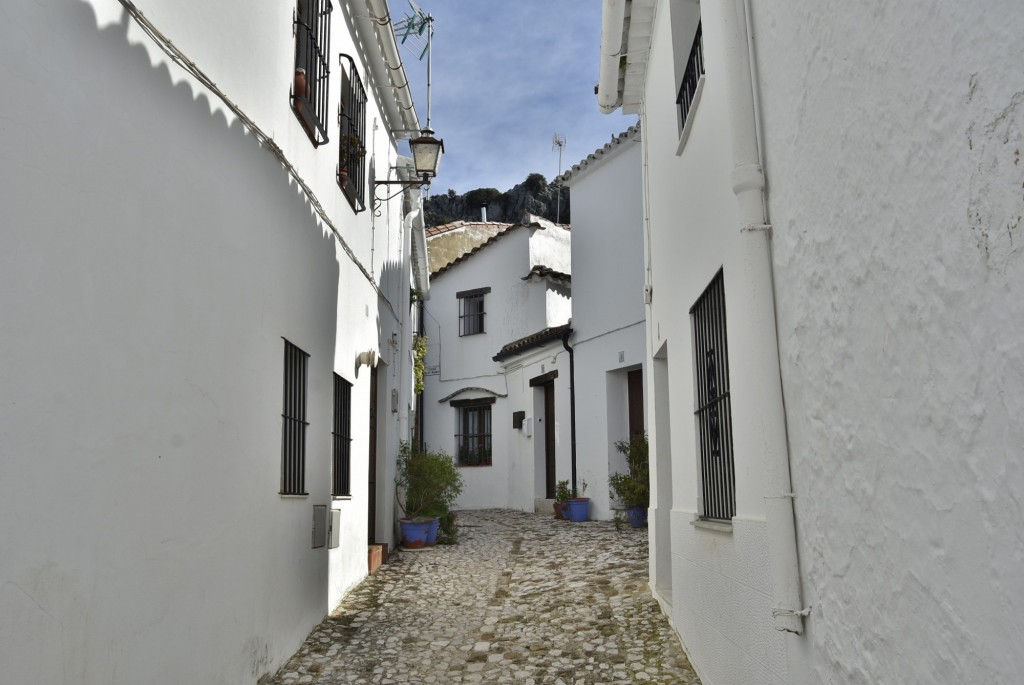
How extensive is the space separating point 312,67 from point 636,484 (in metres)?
7.71

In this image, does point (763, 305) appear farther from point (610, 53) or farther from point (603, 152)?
point (603, 152)

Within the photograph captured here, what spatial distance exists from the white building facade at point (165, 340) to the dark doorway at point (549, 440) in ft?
33.5

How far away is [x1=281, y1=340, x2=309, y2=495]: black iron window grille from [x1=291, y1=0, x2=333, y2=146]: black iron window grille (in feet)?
5.69

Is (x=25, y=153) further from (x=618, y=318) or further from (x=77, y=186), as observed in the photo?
(x=618, y=318)

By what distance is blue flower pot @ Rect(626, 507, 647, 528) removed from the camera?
41.4 feet

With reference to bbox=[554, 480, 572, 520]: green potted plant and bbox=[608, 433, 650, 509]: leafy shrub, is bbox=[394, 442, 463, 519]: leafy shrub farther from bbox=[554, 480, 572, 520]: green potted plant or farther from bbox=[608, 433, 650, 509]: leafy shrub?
bbox=[554, 480, 572, 520]: green potted plant

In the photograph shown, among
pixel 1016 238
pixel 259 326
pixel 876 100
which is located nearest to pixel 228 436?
pixel 259 326

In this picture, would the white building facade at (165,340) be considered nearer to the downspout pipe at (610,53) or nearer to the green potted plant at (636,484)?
the downspout pipe at (610,53)

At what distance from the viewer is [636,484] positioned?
12438 millimetres

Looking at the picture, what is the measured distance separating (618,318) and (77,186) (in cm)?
1179

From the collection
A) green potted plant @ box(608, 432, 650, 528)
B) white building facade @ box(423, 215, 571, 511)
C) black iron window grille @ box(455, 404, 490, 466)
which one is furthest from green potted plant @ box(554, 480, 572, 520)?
black iron window grille @ box(455, 404, 490, 466)

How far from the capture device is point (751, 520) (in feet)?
13.3

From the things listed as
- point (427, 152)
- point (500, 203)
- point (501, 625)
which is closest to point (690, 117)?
point (501, 625)

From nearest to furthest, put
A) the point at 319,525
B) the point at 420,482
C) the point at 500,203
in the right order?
the point at 319,525
the point at 420,482
the point at 500,203
